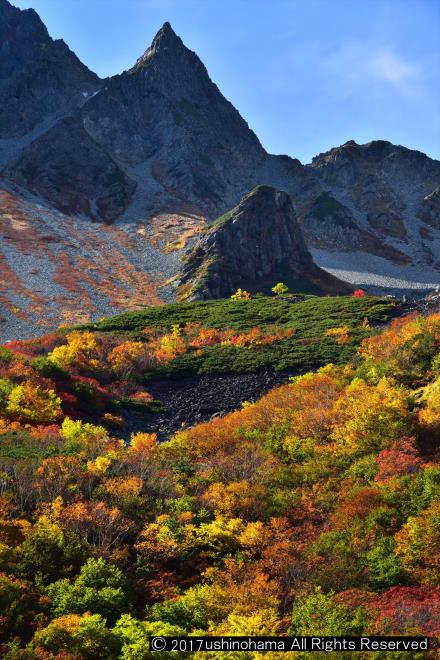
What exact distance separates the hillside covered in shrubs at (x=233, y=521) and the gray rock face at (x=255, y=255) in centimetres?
6340

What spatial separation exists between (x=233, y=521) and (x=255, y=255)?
92.2m

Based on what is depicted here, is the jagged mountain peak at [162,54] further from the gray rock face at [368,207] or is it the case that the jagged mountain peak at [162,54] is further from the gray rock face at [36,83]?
the gray rock face at [368,207]

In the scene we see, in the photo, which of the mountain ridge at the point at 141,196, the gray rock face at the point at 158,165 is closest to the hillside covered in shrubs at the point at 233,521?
the mountain ridge at the point at 141,196

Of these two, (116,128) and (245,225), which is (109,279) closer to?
(245,225)

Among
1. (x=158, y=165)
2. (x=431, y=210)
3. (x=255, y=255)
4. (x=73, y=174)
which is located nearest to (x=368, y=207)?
(x=431, y=210)

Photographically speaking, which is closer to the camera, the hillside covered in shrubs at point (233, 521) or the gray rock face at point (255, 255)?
the hillside covered in shrubs at point (233, 521)

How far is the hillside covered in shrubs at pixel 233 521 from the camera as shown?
430 inches

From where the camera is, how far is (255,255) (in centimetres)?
10431

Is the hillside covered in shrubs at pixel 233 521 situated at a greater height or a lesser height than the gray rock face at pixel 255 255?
lesser

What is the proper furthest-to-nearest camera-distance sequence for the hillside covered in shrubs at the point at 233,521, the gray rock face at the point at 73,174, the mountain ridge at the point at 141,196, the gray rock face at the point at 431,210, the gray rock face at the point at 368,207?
the gray rock face at the point at 431,210 < the gray rock face at the point at 368,207 < the gray rock face at the point at 73,174 < the mountain ridge at the point at 141,196 < the hillside covered in shrubs at the point at 233,521

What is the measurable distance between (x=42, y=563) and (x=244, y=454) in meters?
9.49

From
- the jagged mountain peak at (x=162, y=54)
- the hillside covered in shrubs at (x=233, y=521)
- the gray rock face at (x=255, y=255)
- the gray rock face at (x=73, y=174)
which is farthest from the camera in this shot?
the jagged mountain peak at (x=162, y=54)

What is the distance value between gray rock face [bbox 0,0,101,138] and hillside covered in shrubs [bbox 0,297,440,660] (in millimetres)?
164698

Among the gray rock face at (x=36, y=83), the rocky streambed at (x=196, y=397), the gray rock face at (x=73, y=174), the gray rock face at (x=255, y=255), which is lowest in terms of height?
the rocky streambed at (x=196, y=397)
